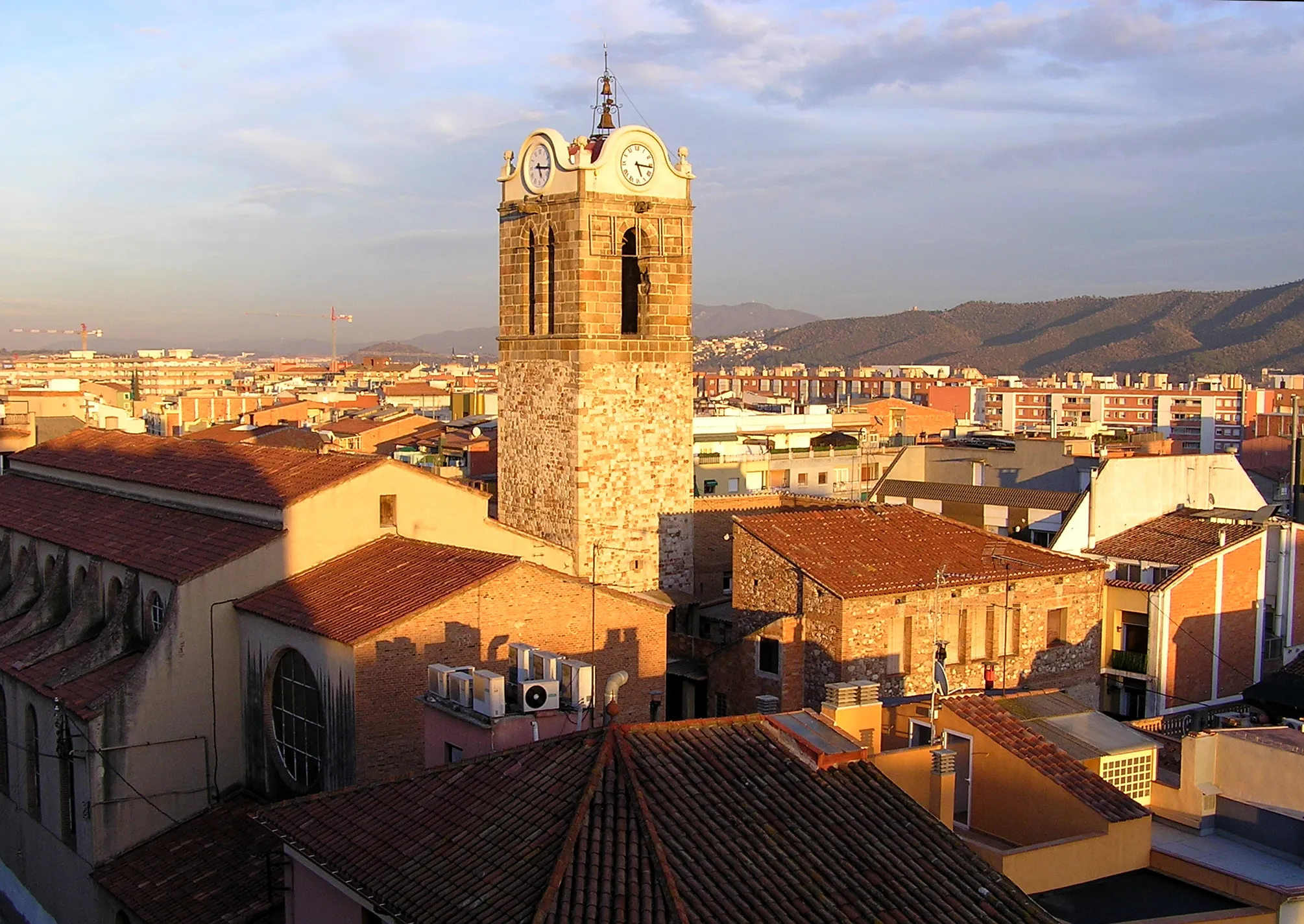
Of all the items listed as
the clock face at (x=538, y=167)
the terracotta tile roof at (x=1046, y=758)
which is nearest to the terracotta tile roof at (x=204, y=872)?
the terracotta tile roof at (x=1046, y=758)

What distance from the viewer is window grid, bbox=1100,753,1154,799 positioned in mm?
16500

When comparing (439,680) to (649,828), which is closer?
(649,828)

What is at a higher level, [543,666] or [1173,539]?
[543,666]

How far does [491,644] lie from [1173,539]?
18.5 m

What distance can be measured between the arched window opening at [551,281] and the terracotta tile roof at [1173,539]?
13.7m

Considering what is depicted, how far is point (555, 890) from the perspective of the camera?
1117 centimetres

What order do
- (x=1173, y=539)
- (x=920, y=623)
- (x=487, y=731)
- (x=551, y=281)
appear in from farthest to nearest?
(x=1173, y=539) < (x=551, y=281) < (x=920, y=623) < (x=487, y=731)

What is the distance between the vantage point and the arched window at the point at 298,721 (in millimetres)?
20719

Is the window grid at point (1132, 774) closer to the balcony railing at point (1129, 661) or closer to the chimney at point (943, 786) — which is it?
the chimney at point (943, 786)

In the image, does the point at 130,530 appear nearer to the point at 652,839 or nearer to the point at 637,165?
the point at 637,165

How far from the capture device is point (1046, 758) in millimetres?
15570

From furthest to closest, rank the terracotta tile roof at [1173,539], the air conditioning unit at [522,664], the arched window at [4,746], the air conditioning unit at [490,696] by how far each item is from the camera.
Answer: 1. the terracotta tile roof at [1173,539]
2. the arched window at [4,746]
3. the air conditioning unit at [522,664]
4. the air conditioning unit at [490,696]

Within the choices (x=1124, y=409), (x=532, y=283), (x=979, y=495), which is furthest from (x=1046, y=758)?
(x=1124, y=409)

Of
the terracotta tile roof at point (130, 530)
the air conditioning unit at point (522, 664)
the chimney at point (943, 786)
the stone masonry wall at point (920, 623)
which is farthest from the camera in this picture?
the stone masonry wall at point (920, 623)
